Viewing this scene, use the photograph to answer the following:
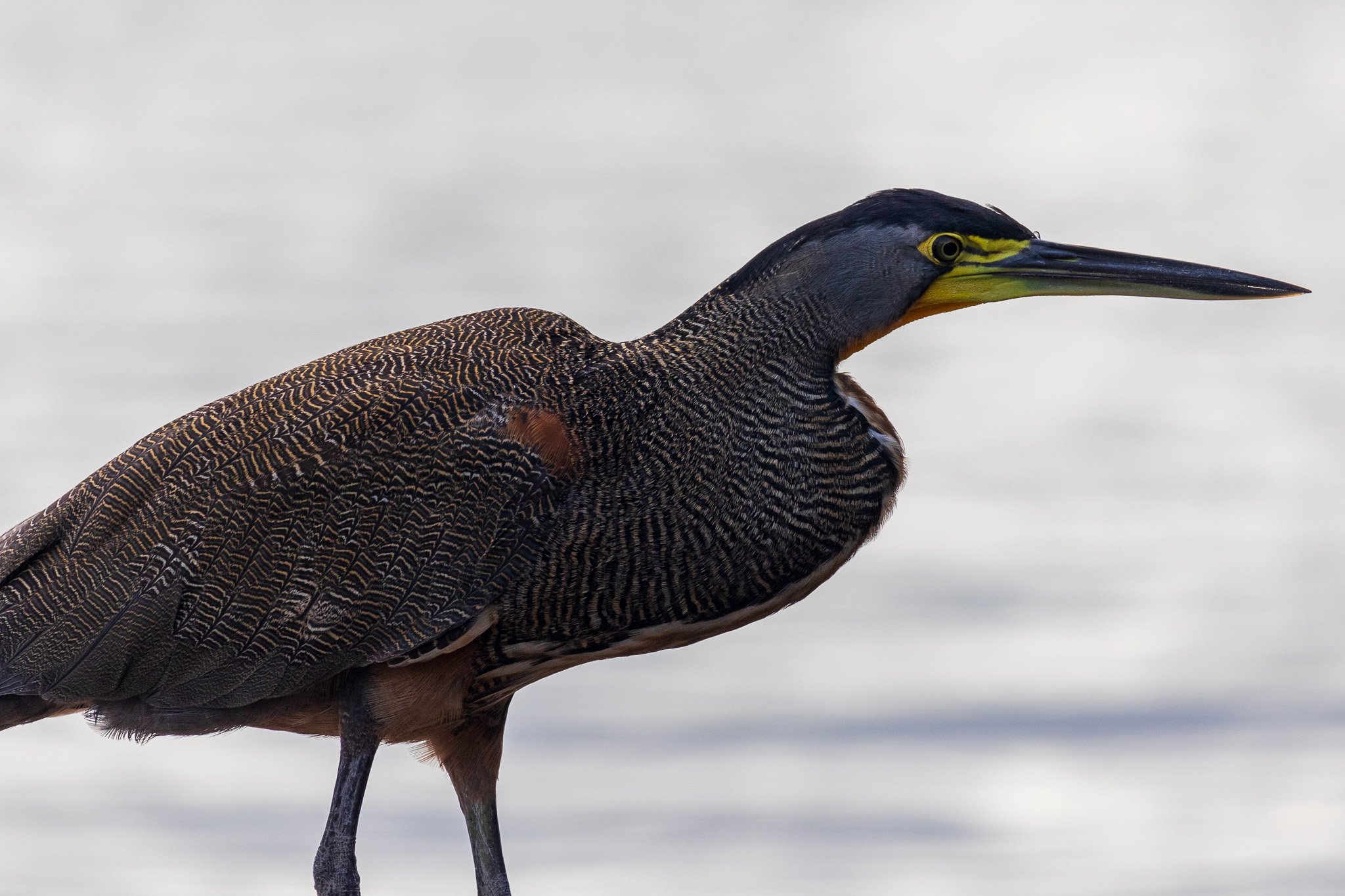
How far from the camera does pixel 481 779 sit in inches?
230

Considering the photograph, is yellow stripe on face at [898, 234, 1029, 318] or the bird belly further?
yellow stripe on face at [898, 234, 1029, 318]

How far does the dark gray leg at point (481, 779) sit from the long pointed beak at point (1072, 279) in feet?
6.32

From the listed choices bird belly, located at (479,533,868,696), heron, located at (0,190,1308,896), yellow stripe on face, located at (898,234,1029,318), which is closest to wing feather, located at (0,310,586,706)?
heron, located at (0,190,1308,896)

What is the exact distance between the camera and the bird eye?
530cm

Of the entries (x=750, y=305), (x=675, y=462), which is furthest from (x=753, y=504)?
(x=750, y=305)

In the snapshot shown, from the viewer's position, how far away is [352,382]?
17.9ft

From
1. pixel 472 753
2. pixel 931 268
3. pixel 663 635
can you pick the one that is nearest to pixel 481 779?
pixel 472 753

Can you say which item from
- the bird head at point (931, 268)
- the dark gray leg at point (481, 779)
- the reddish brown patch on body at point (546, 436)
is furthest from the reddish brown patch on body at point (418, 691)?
the bird head at point (931, 268)

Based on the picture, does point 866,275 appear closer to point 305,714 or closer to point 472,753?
point 472,753

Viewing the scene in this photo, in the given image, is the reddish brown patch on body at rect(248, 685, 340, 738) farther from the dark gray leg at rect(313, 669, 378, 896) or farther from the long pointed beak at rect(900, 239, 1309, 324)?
the long pointed beak at rect(900, 239, 1309, 324)

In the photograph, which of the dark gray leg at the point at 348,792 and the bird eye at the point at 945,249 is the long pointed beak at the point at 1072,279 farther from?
the dark gray leg at the point at 348,792

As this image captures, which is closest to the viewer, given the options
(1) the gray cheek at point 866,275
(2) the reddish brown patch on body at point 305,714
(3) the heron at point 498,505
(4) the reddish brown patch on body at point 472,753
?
(3) the heron at point 498,505

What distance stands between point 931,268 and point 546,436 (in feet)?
→ 4.23

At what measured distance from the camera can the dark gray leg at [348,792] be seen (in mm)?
5312
